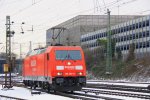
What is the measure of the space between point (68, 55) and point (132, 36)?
182ft

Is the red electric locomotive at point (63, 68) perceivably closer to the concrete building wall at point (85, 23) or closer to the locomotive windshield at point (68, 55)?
the locomotive windshield at point (68, 55)

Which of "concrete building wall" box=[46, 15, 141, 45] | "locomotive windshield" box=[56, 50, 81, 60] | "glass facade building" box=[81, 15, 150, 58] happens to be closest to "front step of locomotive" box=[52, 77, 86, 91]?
"locomotive windshield" box=[56, 50, 81, 60]

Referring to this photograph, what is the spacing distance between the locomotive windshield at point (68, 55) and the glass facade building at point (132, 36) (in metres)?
41.7

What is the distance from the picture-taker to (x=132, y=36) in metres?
82.9

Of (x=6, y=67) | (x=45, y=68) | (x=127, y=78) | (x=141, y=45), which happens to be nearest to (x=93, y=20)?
(x=141, y=45)

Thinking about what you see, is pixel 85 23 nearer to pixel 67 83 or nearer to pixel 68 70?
pixel 68 70

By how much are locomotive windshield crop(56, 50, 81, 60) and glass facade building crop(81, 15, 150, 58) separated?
41663 mm

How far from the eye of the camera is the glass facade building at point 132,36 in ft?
247

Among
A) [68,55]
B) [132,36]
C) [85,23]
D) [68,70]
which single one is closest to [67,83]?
[68,70]

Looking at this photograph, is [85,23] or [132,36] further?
[85,23]

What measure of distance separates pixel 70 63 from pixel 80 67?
29.5 inches

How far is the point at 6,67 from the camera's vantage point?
38719 millimetres

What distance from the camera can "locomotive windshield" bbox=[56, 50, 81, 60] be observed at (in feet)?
94.3

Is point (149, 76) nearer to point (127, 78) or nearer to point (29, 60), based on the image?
point (127, 78)
